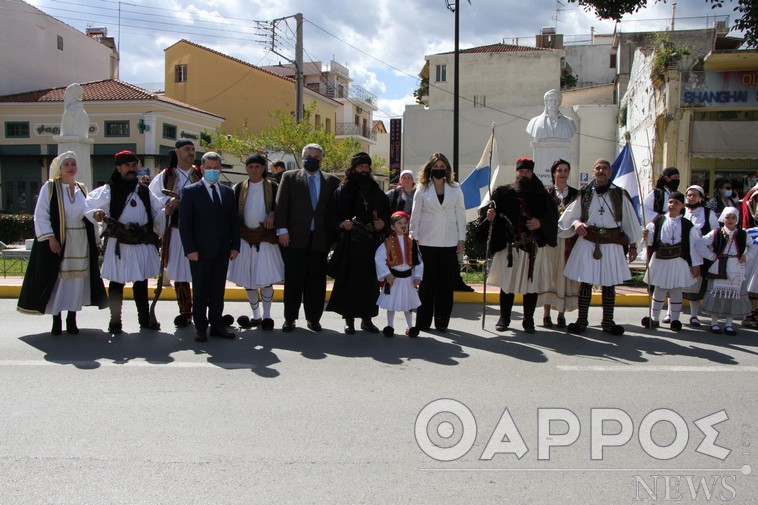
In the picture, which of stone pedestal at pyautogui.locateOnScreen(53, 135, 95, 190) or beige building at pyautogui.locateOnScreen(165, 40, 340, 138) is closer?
stone pedestal at pyautogui.locateOnScreen(53, 135, 95, 190)

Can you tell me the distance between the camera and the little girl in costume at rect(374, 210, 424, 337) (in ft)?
24.9

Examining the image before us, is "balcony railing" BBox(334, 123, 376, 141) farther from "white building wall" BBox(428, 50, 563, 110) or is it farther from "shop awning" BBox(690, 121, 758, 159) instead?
"shop awning" BBox(690, 121, 758, 159)

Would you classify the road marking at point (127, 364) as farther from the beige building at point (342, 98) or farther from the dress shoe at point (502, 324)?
the beige building at point (342, 98)

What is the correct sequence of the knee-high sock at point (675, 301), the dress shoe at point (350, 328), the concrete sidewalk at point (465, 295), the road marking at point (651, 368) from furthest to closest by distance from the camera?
the concrete sidewalk at point (465, 295), the knee-high sock at point (675, 301), the dress shoe at point (350, 328), the road marking at point (651, 368)

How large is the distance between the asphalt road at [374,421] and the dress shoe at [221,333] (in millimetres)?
222

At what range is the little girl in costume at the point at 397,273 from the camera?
7602 mm

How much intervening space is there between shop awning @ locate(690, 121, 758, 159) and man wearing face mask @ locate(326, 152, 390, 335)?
15.1m

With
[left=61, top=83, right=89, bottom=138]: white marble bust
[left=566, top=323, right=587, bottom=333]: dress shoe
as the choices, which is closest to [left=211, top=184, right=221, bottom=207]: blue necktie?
[left=566, top=323, right=587, bottom=333]: dress shoe

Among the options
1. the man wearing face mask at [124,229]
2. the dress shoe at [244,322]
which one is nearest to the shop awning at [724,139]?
the dress shoe at [244,322]

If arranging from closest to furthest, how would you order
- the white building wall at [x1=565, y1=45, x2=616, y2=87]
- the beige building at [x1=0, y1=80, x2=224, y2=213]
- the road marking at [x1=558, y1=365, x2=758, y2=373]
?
the road marking at [x1=558, y1=365, x2=758, y2=373] → the beige building at [x1=0, y1=80, x2=224, y2=213] → the white building wall at [x1=565, y1=45, x2=616, y2=87]

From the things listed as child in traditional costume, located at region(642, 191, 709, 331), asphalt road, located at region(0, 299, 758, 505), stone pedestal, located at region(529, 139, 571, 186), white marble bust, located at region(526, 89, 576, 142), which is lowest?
asphalt road, located at region(0, 299, 758, 505)

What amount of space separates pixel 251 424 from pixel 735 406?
3.66 metres

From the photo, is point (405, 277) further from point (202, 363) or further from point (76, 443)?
point (76, 443)

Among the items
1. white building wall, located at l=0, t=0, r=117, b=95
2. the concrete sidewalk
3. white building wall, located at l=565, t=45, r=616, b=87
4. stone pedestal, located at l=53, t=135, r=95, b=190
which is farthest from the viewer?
white building wall, located at l=565, t=45, r=616, b=87
